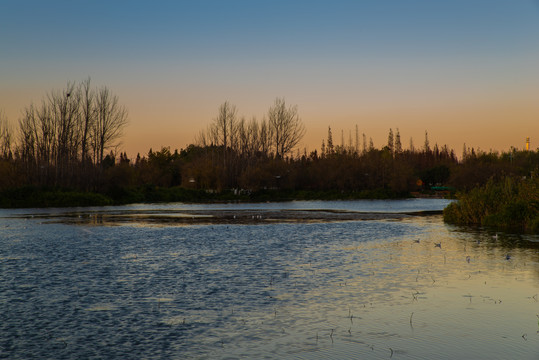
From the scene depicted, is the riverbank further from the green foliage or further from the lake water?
the green foliage

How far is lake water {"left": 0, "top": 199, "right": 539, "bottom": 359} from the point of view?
734cm

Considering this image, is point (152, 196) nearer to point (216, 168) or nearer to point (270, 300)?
point (216, 168)

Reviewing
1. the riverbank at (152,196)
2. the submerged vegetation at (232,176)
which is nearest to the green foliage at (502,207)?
the submerged vegetation at (232,176)

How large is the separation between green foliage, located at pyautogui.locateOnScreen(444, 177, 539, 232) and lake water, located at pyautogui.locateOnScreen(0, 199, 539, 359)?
18.0 ft

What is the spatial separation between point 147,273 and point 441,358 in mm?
8241

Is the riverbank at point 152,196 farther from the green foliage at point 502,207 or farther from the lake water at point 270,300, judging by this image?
the green foliage at point 502,207

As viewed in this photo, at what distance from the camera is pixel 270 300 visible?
33.2 ft

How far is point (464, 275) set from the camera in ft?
41.7

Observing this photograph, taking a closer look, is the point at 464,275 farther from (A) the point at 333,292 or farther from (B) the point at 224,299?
(B) the point at 224,299

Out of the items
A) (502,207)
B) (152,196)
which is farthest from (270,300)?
(152,196)

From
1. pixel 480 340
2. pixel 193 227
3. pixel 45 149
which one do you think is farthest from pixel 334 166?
pixel 480 340

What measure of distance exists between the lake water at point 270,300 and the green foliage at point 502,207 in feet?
18.0

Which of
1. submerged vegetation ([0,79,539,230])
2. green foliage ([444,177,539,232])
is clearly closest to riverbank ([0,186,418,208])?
submerged vegetation ([0,79,539,230])

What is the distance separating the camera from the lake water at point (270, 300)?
24.1 feet
